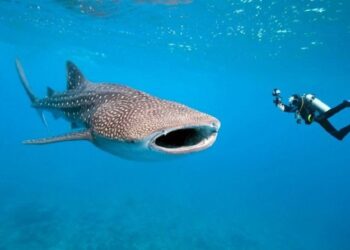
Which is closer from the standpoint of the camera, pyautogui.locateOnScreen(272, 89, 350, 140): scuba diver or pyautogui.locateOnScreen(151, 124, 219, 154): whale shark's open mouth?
pyautogui.locateOnScreen(151, 124, 219, 154): whale shark's open mouth

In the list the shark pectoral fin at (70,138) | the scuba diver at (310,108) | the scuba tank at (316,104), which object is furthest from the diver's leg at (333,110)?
the shark pectoral fin at (70,138)

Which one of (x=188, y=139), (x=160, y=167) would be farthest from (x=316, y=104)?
(x=160, y=167)

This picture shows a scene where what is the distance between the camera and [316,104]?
9.02 meters

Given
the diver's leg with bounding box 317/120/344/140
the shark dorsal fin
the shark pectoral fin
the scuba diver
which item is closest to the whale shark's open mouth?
the shark pectoral fin

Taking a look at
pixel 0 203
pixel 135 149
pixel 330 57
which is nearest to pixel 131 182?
pixel 0 203

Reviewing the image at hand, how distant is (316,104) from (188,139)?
267 inches

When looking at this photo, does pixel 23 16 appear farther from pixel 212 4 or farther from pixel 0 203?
pixel 212 4

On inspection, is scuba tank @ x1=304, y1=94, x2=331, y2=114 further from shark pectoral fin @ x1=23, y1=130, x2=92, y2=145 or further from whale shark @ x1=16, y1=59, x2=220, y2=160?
shark pectoral fin @ x1=23, y1=130, x2=92, y2=145

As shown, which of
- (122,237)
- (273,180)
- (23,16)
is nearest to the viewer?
(122,237)

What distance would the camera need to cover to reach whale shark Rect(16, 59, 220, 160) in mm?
3119

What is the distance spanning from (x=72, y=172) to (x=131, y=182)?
7.50m

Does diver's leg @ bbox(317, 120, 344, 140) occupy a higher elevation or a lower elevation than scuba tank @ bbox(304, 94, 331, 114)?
lower

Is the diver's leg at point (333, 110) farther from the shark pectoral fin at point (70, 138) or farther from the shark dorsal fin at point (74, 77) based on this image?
the shark pectoral fin at point (70, 138)

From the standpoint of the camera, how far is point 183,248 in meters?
16.1
